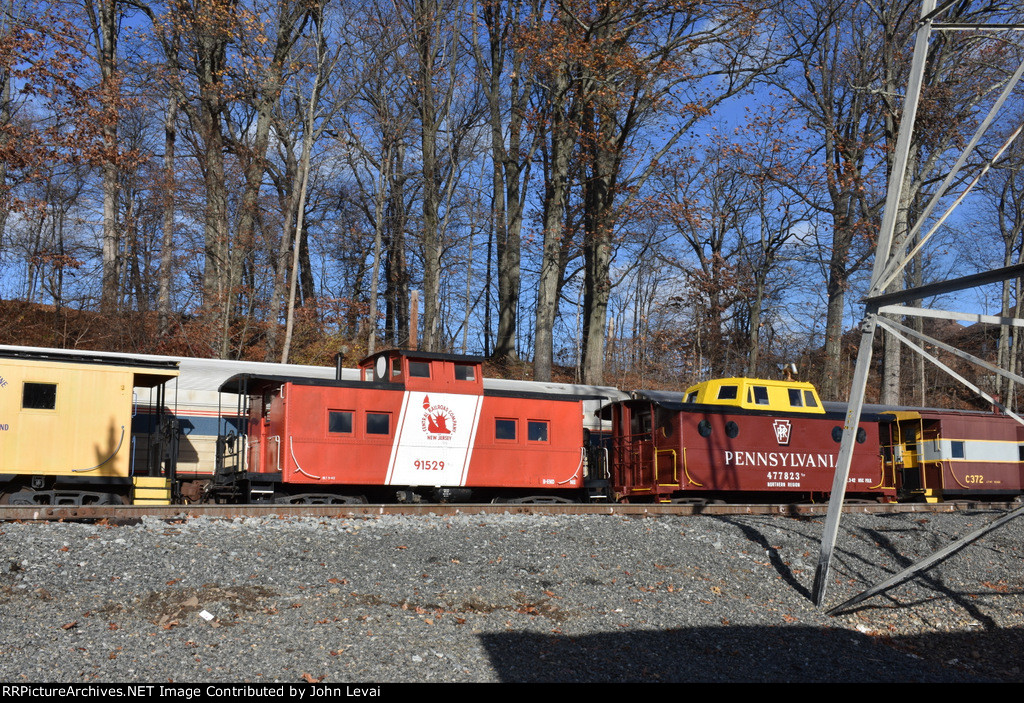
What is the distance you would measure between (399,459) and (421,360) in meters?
2.00

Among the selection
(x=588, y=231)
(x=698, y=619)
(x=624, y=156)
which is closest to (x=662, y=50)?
(x=624, y=156)

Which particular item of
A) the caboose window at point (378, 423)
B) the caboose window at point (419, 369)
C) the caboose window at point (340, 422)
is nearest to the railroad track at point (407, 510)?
the caboose window at point (378, 423)

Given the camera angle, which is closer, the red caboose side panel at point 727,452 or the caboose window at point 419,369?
the caboose window at point 419,369

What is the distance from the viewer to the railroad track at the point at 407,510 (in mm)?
11797

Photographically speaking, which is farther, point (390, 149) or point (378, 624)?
point (390, 149)

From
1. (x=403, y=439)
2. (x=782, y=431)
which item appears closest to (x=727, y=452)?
(x=782, y=431)

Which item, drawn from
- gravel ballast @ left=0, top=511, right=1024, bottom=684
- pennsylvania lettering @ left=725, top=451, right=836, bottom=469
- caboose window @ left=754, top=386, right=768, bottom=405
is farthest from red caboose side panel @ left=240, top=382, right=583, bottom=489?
caboose window @ left=754, top=386, right=768, bottom=405

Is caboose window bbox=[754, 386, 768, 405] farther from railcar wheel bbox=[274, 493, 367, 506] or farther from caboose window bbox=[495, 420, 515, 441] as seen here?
railcar wheel bbox=[274, 493, 367, 506]

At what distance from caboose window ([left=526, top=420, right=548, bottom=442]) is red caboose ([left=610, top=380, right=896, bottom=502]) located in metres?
2.63

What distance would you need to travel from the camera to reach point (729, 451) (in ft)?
60.8

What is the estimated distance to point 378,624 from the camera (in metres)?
8.26

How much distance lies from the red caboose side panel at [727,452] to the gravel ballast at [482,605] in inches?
192

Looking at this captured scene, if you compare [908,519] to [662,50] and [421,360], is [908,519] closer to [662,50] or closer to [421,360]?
[421,360]

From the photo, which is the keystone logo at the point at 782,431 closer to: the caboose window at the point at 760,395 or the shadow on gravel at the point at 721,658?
the caboose window at the point at 760,395
